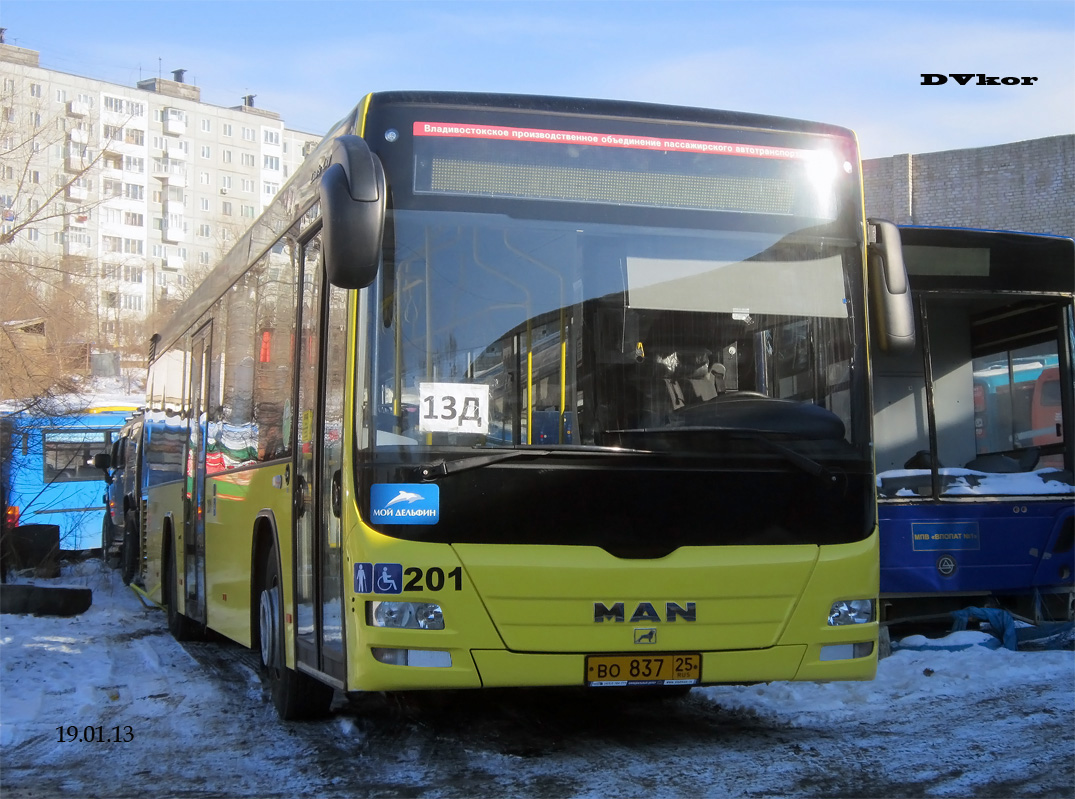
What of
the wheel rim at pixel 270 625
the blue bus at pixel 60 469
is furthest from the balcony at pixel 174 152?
the wheel rim at pixel 270 625

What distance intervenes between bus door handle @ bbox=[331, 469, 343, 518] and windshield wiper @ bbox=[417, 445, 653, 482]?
1.54 ft

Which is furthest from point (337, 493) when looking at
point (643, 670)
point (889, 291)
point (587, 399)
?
point (889, 291)

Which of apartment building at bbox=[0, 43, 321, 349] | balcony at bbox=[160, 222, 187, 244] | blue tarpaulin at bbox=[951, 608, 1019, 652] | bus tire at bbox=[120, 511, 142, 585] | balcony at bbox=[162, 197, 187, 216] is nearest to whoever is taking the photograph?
blue tarpaulin at bbox=[951, 608, 1019, 652]

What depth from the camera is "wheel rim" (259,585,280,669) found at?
7543mm

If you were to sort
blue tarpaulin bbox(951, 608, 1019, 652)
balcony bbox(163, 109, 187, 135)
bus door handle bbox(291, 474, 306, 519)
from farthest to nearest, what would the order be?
balcony bbox(163, 109, 187, 135) → blue tarpaulin bbox(951, 608, 1019, 652) → bus door handle bbox(291, 474, 306, 519)

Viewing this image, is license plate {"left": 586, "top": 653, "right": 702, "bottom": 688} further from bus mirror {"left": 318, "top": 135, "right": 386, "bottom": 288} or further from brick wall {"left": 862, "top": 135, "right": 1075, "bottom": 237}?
brick wall {"left": 862, "top": 135, "right": 1075, "bottom": 237}

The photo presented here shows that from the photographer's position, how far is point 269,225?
829 centimetres

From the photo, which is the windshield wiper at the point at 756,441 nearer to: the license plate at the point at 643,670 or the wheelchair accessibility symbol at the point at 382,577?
the license plate at the point at 643,670

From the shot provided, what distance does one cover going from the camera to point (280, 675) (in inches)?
295

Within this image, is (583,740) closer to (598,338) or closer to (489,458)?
(489,458)

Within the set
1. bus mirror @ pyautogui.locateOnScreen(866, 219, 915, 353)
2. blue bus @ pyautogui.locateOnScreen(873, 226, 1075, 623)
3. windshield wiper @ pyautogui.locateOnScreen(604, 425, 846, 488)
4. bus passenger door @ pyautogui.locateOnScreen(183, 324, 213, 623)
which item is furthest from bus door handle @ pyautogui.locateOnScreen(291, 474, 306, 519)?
blue bus @ pyautogui.locateOnScreen(873, 226, 1075, 623)

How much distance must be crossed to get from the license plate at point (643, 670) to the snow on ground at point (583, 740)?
1.40 ft

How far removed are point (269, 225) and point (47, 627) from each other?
6.23 meters

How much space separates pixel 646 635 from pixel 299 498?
6.91 ft
